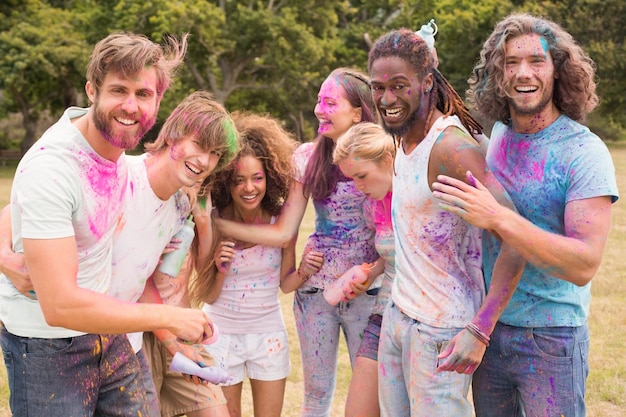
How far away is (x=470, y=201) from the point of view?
2611mm

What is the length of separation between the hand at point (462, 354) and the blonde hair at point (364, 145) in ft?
3.88

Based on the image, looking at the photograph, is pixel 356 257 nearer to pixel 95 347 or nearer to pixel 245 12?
pixel 95 347

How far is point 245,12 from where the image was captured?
90.0 feet

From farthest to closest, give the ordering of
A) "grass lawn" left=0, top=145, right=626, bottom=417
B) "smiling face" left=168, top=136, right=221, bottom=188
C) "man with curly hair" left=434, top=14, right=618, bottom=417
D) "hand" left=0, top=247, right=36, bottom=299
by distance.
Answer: "grass lawn" left=0, top=145, right=626, bottom=417 → "smiling face" left=168, top=136, right=221, bottom=188 → "hand" left=0, top=247, right=36, bottom=299 → "man with curly hair" left=434, top=14, right=618, bottom=417

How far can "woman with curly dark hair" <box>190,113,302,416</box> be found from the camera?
3926 mm

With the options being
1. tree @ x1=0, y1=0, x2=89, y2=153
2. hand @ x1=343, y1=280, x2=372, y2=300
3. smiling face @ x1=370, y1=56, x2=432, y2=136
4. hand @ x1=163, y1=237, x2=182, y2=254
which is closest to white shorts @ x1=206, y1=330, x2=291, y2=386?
hand @ x1=343, y1=280, x2=372, y2=300

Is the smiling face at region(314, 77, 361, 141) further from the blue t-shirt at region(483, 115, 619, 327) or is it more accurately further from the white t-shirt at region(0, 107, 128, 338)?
the white t-shirt at region(0, 107, 128, 338)

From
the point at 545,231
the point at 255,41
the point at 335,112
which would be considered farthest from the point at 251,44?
the point at 545,231

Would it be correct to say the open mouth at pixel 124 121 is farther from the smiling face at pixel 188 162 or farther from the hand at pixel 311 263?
the hand at pixel 311 263

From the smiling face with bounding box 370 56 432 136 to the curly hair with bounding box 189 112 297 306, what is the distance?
108cm

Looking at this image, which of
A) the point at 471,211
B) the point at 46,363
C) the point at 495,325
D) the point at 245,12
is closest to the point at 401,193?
the point at 471,211

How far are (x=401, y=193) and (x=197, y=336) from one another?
1.00m

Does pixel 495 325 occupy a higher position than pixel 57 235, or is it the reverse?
pixel 57 235

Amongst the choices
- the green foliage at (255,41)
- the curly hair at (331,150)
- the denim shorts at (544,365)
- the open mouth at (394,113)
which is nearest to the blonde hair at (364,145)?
the curly hair at (331,150)
